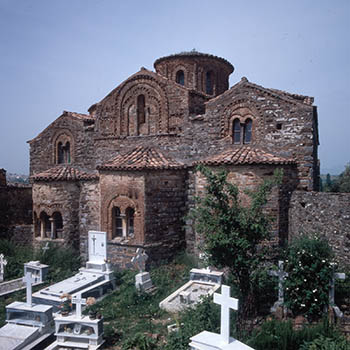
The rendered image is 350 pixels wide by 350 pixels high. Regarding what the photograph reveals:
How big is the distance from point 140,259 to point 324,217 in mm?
6013

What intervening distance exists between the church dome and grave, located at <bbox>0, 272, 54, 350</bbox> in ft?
43.8

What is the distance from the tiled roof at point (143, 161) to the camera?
38.8ft

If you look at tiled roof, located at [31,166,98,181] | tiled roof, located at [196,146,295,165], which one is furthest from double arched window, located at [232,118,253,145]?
tiled roof, located at [31,166,98,181]

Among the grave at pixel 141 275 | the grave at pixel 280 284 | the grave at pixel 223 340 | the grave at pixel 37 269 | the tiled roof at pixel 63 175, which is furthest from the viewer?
the tiled roof at pixel 63 175

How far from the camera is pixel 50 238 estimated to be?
14.2 meters

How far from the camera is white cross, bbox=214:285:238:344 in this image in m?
5.39

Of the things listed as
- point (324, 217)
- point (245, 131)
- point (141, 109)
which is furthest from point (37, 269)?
point (324, 217)

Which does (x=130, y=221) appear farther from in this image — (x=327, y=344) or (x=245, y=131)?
(x=327, y=344)

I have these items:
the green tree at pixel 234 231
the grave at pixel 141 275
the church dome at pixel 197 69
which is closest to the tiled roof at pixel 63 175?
the grave at pixel 141 275

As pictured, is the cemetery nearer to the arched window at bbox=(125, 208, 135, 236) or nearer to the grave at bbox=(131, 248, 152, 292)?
the grave at bbox=(131, 248, 152, 292)

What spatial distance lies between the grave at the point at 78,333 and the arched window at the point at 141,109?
8.88 m

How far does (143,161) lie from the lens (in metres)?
12.0

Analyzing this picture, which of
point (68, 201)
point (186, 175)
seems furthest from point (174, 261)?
point (68, 201)

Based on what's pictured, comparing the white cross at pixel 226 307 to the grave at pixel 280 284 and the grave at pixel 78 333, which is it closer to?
the grave at pixel 280 284
